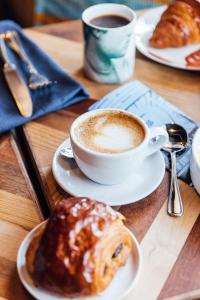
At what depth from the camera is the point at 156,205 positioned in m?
0.79

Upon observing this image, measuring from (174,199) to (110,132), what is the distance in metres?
0.15

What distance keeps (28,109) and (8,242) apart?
348 mm

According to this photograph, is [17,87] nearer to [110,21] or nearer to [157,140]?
[110,21]

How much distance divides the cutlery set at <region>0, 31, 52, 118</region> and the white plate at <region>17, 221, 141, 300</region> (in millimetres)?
378

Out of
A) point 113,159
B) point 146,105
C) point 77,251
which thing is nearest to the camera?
point 77,251

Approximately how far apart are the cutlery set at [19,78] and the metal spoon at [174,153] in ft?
0.95

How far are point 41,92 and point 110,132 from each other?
312mm

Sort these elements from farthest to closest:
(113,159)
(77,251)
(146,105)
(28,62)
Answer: (28,62) → (146,105) → (113,159) → (77,251)

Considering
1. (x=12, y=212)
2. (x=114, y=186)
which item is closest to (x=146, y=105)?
(x=114, y=186)

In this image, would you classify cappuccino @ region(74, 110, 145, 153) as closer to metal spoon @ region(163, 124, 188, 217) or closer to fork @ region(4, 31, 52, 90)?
metal spoon @ region(163, 124, 188, 217)

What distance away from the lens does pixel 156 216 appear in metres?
0.77

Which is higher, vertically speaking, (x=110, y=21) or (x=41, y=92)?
(x=110, y=21)

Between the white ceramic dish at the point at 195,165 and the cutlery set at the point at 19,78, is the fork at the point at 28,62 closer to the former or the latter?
the cutlery set at the point at 19,78

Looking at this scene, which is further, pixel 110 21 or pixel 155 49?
pixel 155 49
